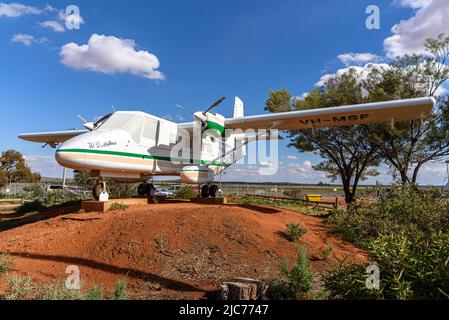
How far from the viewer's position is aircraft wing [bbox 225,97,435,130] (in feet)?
35.6

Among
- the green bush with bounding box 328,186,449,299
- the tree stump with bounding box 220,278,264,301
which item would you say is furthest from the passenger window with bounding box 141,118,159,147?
the tree stump with bounding box 220,278,264,301

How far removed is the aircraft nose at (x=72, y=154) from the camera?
8823 millimetres

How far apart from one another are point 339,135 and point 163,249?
58.4ft

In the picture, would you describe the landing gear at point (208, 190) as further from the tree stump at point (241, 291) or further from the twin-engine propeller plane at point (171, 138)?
the tree stump at point (241, 291)

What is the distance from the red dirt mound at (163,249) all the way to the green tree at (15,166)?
1892 inches

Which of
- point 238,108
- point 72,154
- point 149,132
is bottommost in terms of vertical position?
point 72,154

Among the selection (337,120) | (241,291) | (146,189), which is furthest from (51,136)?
(241,291)

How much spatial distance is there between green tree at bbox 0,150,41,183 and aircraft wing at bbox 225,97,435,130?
4706 centimetres

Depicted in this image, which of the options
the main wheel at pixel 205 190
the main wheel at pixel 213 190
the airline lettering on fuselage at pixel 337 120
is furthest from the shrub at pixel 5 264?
the airline lettering on fuselage at pixel 337 120

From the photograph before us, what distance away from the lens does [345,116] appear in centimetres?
1228

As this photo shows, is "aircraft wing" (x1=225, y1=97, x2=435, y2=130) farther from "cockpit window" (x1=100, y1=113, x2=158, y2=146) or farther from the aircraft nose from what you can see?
the aircraft nose

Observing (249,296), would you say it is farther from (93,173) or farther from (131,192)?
(131,192)

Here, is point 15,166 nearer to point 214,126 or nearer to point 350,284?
point 214,126

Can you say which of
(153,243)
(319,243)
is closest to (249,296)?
(153,243)
